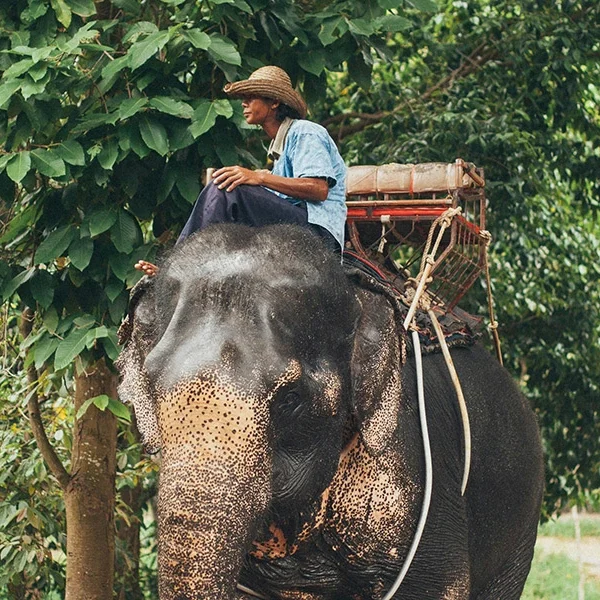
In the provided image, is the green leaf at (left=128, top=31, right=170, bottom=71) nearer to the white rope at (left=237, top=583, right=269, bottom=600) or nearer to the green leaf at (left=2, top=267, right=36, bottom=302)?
the green leaf at (left=2, top=267, right=36, bottom=302)

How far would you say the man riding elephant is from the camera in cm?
323

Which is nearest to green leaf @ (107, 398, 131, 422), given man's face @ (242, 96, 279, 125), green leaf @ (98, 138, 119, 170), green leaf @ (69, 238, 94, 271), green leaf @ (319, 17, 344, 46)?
green leaf @ (69, 238, 94, 271)

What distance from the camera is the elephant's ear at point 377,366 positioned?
10.2ft

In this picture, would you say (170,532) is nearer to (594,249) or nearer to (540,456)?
(540,456)

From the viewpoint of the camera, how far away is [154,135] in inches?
165

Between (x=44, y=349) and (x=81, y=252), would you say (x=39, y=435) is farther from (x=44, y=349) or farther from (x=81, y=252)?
→ (x=81, y=252)

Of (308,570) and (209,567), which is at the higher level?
(209,567)

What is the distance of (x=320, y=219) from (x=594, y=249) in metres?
4.37

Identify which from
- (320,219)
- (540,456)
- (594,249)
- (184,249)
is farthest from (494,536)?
(594,249)

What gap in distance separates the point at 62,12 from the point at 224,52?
0.56 metres

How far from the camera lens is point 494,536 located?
4.16 meters

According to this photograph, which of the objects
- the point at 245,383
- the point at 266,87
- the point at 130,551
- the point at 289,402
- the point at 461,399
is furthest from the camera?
the point at 130,551

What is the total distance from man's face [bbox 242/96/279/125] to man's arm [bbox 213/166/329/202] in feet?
0.90

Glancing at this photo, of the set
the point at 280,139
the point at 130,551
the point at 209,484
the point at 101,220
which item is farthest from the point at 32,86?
the point at 130,551
